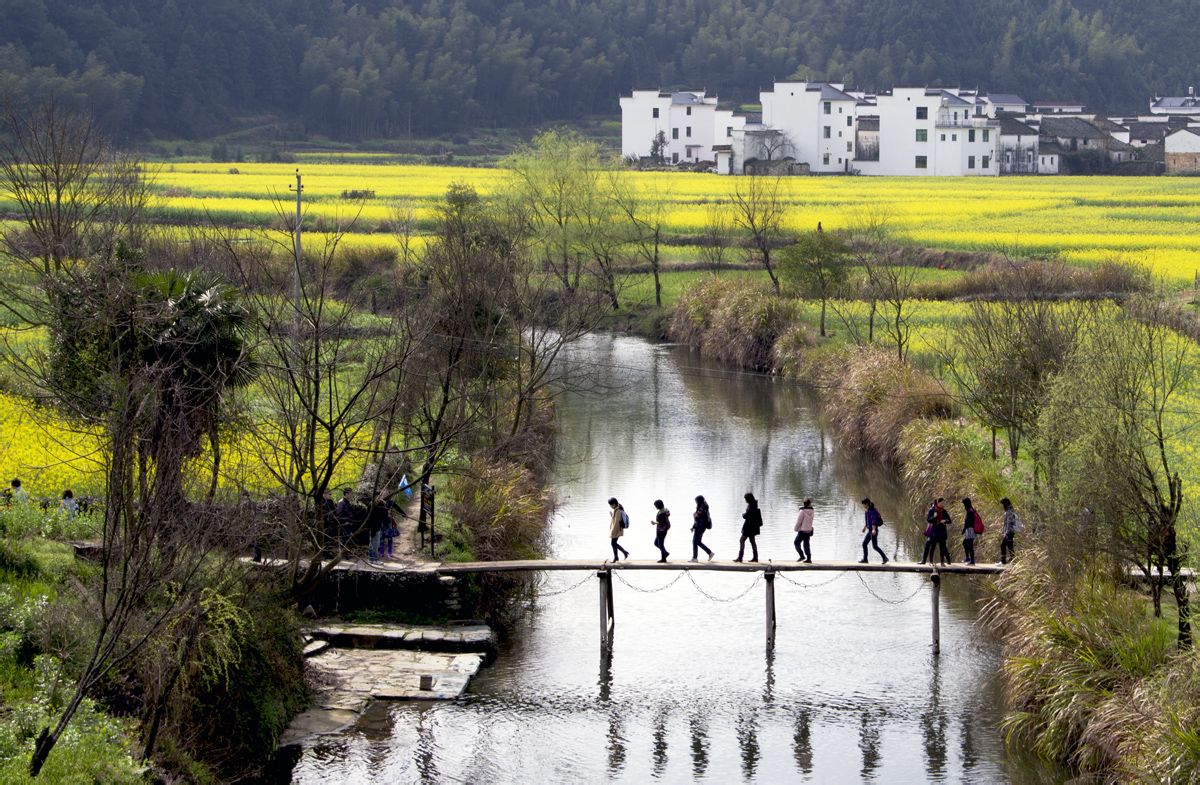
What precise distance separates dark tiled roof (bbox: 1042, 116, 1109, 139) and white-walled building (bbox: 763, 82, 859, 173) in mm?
18525

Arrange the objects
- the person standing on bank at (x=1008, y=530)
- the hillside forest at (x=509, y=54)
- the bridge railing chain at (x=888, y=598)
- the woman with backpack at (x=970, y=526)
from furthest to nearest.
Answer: the hillside forest at (x=509, y=54)
the bridge railing chain at (x=888, y=598)
the woman with backpack at (x=970, y=526)
the person standing on bank at (x=1008, y=530)

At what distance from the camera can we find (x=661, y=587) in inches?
1027

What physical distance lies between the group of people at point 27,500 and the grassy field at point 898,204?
25178 mm

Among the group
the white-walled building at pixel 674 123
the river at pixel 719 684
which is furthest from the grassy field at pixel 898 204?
the river at pixel 719 684

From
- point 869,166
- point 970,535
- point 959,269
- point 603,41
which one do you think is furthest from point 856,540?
point 603,41

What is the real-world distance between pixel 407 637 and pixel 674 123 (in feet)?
344

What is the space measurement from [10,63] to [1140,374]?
9768 centimetres

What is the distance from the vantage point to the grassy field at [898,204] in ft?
198

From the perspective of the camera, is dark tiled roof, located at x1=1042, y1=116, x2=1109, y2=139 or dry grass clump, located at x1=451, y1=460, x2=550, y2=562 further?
dark tiled roof, located at x1=1042, y1=116, x2=1109, y2=139

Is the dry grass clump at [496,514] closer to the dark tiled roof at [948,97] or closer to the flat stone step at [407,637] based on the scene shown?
the flat stone step at [407,637]

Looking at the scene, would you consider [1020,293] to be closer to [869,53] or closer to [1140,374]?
[1140,374]

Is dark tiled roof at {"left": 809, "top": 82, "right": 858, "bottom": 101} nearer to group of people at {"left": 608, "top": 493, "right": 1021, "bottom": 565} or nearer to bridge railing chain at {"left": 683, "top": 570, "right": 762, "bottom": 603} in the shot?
bridge railing chain at {"left": 683, "top": 570, "right": 762, "bottom": 603}

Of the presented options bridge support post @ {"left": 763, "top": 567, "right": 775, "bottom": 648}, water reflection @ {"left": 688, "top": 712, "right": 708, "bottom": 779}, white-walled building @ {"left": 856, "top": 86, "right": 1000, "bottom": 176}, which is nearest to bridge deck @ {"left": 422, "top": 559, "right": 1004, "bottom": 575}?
bridge support post @ {"left": 763, "top": 567, "right": 775, "bottom": 648}

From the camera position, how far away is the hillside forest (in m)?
123
